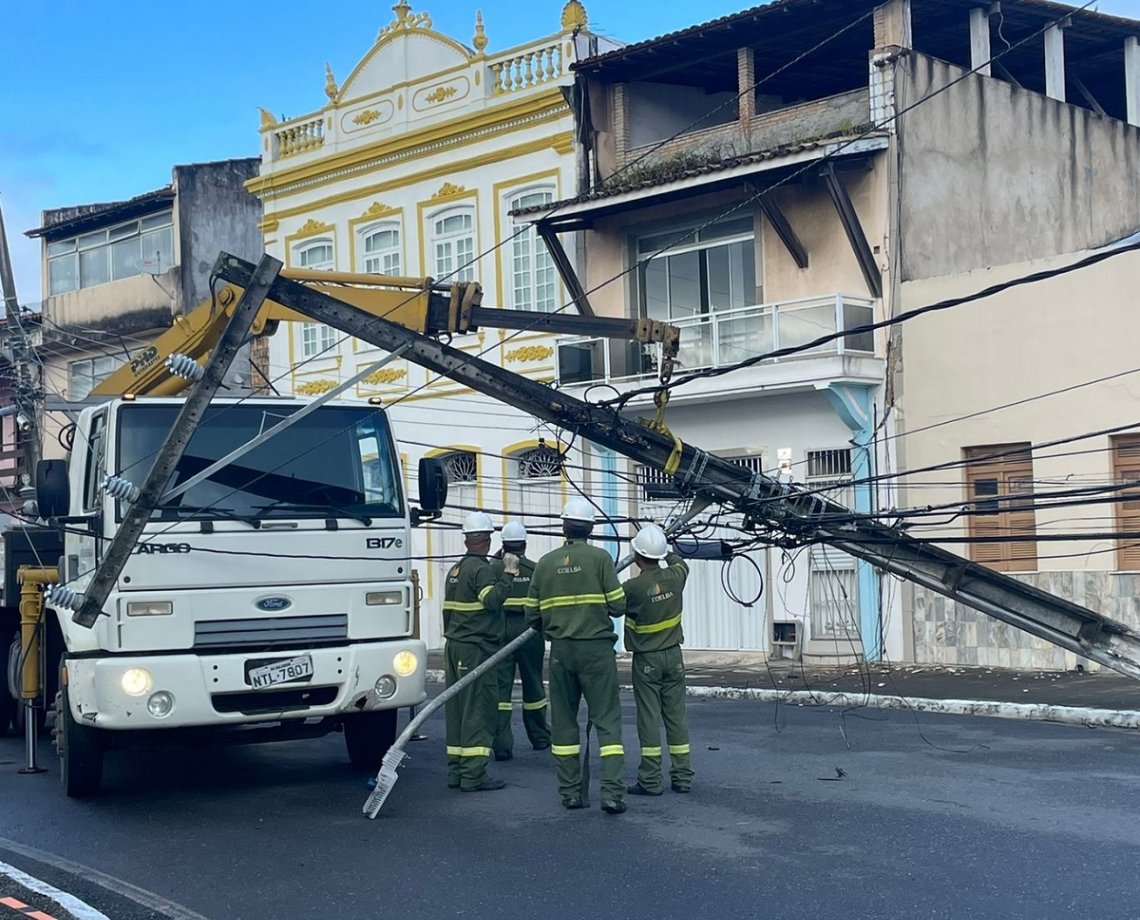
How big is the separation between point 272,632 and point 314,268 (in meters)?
18.6

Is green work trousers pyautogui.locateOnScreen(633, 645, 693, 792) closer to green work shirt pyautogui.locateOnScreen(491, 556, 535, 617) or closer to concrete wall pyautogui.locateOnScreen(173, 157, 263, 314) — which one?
green work shirt pyautogui.locateOnScreen(491, 556, 535, 617)

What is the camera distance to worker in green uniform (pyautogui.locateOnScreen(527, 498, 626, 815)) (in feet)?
30.4

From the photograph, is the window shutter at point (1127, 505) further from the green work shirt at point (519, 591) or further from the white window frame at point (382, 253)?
the white window frame at point (382, 253)

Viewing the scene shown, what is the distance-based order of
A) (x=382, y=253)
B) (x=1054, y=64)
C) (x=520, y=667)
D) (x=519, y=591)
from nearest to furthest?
1. (x=519, y=591)
2. (x=520, y=667)
3. (x=1054, y=64)
4. (x=382, y=253)

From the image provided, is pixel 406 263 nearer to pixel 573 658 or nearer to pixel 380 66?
pixel 380 66

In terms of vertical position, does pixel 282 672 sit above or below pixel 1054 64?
below

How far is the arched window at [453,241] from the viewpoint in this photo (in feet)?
80.2

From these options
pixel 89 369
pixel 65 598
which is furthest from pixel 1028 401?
pixel 89 369

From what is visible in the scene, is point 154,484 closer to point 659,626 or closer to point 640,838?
point 659,626

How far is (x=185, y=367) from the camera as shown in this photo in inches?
356

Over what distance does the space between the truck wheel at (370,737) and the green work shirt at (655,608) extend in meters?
2.13

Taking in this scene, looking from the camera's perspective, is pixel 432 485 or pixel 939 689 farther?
pixel 939 689

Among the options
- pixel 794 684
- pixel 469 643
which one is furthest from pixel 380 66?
pixel 469 643

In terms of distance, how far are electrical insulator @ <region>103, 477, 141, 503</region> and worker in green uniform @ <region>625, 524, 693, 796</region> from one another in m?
3.15
